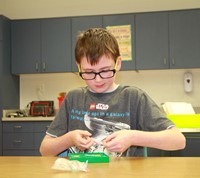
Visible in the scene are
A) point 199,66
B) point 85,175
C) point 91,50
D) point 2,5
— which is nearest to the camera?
point 85,175

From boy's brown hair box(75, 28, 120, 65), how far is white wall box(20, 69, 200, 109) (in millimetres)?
2785

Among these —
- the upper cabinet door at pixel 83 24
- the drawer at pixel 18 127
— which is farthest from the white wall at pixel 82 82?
the drawer at pixel 18 127

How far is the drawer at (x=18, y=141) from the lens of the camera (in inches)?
144

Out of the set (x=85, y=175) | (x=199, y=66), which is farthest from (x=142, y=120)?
(x=199, y=66)

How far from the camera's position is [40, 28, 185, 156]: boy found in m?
1.09

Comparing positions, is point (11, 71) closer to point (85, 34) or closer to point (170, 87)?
point (170, 87)

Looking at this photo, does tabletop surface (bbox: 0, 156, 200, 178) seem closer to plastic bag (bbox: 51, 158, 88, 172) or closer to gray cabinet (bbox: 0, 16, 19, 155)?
plastic bag (bbox: 51, 158, 88, 172)

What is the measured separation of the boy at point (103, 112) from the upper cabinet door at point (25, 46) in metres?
2.70

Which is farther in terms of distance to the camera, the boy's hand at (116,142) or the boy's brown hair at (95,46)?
the boy's brown hair at (95,46)

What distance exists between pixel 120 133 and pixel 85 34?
1.53 feet

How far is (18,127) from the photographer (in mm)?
3664

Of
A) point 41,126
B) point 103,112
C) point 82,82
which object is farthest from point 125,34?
point 103,112

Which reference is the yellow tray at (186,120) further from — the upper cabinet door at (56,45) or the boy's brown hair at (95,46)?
the upper cabinet door at (56,45)

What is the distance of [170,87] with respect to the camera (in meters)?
3.91
